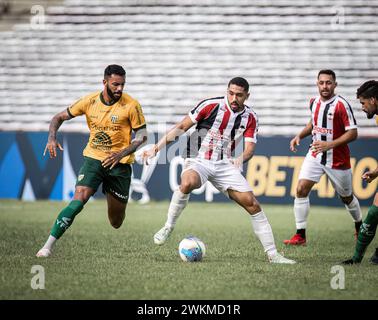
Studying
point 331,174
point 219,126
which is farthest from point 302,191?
point 219,126

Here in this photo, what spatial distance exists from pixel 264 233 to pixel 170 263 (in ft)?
3.48

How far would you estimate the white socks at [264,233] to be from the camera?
8000mm

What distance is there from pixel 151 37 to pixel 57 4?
3.32 meters

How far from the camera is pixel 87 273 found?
7.03 meters

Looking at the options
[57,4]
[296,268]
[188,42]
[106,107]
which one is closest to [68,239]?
[106,107]

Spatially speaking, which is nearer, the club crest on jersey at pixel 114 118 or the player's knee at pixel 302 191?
the club crest on jersey at pixel 114 118

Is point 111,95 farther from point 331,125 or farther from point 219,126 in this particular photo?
point 331,125

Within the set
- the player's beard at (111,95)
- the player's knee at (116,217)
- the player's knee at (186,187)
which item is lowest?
the player's knee at (116,217)

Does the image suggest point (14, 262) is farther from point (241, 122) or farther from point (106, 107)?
point (241, 122)

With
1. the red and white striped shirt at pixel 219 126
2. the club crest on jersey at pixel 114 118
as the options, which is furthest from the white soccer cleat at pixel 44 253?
the red and white striped shirt at pixel 219 126

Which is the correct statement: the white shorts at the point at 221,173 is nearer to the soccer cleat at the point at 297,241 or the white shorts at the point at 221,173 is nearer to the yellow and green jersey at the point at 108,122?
the yellow and green jersey at the point at 108,122

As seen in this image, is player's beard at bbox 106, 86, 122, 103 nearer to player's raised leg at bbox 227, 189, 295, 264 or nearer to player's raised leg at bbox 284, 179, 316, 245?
player's raised leg at bbox 227, 189, 295, 264

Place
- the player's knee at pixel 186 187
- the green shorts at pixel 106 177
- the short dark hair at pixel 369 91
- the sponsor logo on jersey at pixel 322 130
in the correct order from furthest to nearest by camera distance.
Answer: the sponsor logo on jersey at pixel 322 130 < the player's knee at pixel 186 187 < the green shorts at pixel 106 177 < the short dark hair at pixel 369 91

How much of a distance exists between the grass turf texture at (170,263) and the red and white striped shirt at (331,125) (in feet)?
3.69
